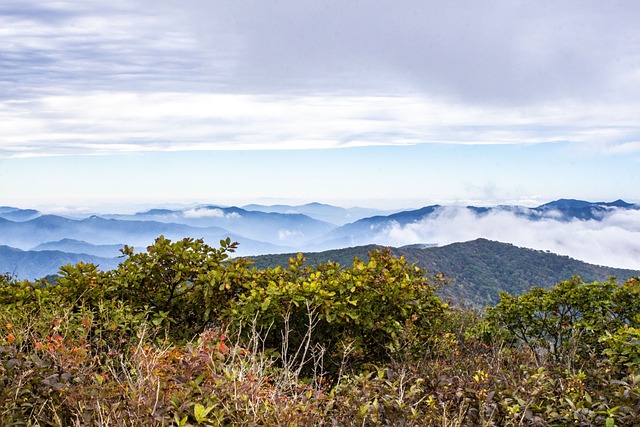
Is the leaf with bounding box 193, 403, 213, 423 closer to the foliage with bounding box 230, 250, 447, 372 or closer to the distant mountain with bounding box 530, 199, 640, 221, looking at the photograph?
the foliage with bounding box 230, 250, 447, 372

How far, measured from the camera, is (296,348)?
19.7ft

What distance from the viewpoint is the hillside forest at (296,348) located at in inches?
137

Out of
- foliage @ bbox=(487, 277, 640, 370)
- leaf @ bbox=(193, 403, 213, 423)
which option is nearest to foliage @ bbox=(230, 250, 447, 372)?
foliage @ bbox=(487, 277, 640, 370)

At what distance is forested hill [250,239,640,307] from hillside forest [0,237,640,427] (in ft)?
105

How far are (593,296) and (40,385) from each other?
268 inches

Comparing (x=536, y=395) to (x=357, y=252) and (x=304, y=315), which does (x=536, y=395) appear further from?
(x=357, y=252)

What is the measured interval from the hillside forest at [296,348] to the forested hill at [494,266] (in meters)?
32.0

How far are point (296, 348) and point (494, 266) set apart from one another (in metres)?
45.5

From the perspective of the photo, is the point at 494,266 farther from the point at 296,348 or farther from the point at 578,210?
the point at 578,210

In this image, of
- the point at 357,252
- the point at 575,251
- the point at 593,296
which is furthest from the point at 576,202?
the point at 593,296

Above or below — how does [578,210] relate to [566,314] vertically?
below

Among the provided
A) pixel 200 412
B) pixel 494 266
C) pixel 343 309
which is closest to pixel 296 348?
pixel 343 309

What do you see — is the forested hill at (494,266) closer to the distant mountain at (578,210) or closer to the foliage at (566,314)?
the foliage at (566,314)

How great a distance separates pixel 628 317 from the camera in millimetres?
7492
